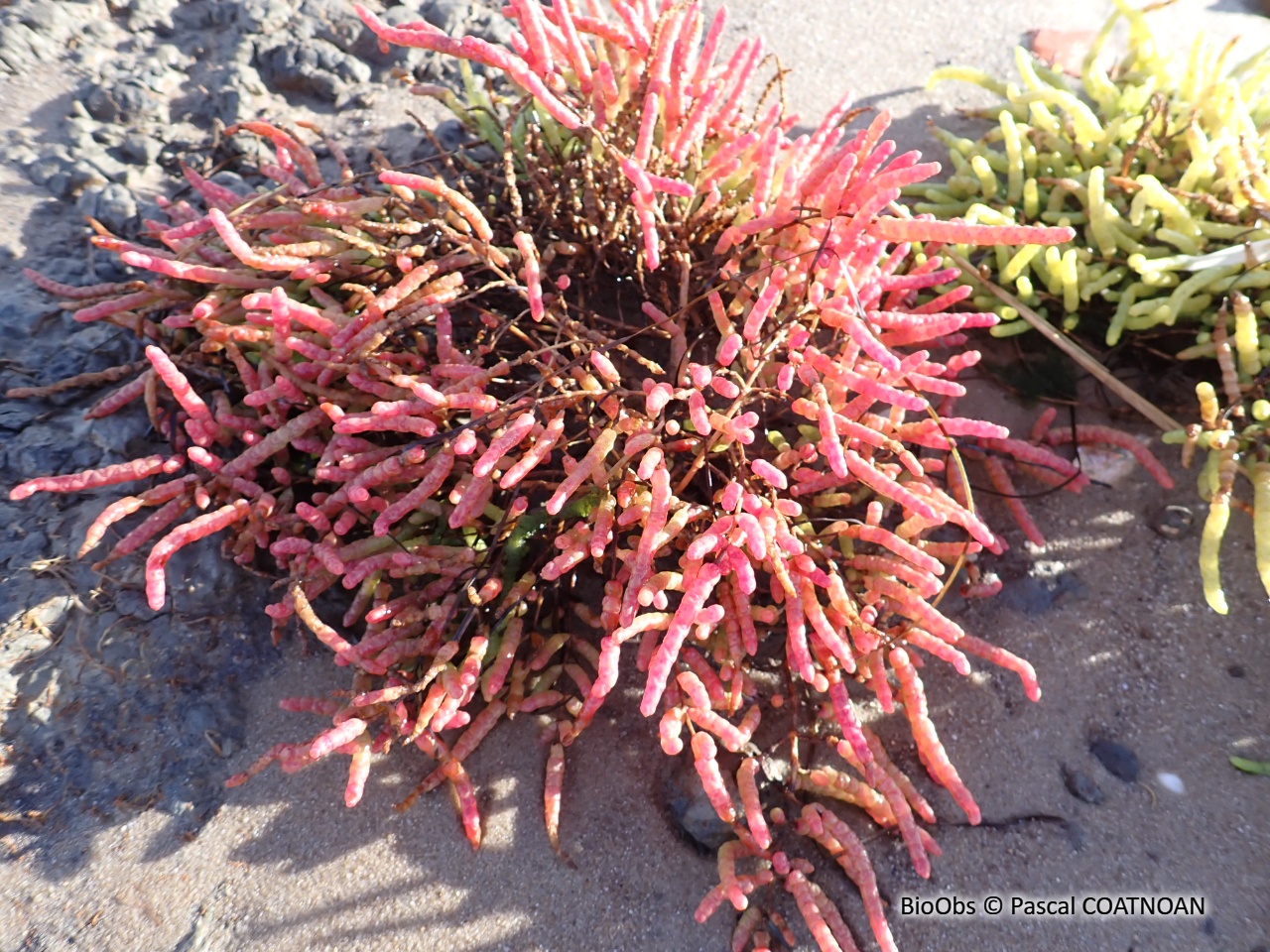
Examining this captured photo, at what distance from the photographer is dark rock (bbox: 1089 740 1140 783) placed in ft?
6.64

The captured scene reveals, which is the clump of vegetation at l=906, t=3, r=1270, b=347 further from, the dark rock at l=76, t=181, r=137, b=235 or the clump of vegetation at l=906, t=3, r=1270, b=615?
the dark rock at l=76, t=181, r=137, b=235

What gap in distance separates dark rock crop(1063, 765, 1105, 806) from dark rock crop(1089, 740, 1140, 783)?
0.06 meters

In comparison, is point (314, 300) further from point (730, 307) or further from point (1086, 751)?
point (1086, 751)

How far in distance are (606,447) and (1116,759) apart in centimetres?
144

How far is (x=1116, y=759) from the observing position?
204cm

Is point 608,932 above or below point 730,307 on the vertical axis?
below

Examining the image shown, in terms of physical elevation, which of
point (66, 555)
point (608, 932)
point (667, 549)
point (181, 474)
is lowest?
point (608, 932)

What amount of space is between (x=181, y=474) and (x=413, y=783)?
94 cm

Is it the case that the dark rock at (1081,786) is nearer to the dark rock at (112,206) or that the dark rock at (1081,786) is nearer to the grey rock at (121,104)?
the dark rock at (112,206)

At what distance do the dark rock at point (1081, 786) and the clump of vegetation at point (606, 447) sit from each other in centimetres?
36

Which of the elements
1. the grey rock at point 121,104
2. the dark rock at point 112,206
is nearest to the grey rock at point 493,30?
the grey rock at point 121,104

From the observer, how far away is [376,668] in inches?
71.2

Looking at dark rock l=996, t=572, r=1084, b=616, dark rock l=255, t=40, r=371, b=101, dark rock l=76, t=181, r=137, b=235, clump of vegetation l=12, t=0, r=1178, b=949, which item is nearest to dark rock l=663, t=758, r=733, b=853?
clump of vegetation l=12, t=0, r=1178, b=949

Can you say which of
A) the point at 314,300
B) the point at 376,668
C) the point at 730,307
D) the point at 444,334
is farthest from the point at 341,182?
the point at 376,668
